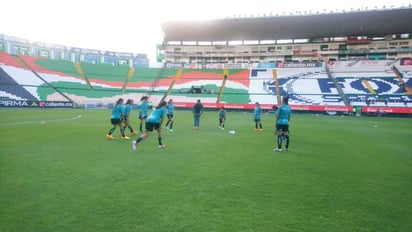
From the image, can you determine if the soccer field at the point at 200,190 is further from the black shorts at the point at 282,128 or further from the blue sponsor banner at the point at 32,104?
the blue sponsor banner at the point at 32,104

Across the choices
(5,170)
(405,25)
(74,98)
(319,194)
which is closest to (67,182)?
(5,170)

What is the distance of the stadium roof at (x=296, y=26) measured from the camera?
43.4m

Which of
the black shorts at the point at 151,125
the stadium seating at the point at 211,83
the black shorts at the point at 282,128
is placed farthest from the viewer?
the stadium seating at the point at 211,83

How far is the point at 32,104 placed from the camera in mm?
37625

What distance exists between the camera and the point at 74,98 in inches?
1719

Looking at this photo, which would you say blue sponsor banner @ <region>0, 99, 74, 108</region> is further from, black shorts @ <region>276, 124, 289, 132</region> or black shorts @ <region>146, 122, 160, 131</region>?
black shorts @ <region>276, 124, 289, 132</region>

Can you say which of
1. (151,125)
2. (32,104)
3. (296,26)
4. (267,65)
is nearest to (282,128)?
(151,125)

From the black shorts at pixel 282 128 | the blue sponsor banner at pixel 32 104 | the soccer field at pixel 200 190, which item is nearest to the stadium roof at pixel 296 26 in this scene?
the blue sponsor banner at pixel 32 104

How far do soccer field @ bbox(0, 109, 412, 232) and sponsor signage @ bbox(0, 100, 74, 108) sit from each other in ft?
Result: 108

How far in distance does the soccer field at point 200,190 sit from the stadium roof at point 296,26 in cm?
4234

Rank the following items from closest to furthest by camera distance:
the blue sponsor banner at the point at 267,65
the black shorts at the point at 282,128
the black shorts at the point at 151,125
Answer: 1. the black shorts at the point at 151,125
2. the black shorts at the point at 282,128
3. the blue sponsor banner at the point at 267,65

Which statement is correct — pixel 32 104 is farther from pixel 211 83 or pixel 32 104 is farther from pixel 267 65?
pixel 267 65

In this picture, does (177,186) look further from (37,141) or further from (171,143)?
(37,141)

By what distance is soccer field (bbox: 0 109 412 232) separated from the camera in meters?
4.01
